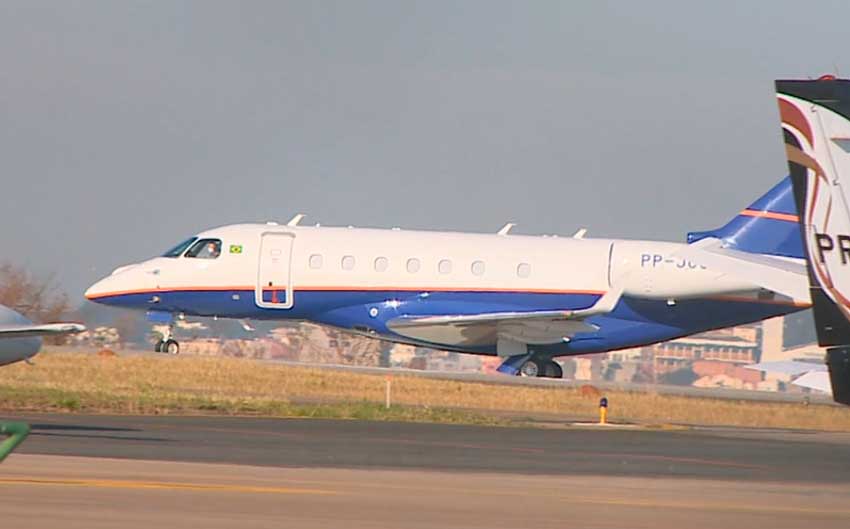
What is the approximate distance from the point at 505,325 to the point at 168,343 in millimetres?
8684

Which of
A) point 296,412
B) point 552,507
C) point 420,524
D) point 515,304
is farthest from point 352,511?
point 515,304

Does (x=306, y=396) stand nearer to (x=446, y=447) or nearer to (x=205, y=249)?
(x=205, y=249)

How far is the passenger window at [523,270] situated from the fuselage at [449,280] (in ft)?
0.08

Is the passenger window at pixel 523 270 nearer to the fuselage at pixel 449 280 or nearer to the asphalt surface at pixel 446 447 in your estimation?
the fuselage at pixel 449 280

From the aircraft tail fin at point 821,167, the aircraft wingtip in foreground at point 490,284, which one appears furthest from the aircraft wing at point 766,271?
the aircraft wingtip in foreground at point 490,284

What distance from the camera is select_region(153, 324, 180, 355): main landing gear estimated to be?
44469mm

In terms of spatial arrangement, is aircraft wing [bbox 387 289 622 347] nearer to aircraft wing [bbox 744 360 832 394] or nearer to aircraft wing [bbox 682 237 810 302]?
aircraft wing [bbox 744 360 832 394]

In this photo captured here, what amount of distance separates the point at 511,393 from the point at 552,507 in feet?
66.6

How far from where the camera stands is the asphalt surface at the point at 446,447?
67.1 feet

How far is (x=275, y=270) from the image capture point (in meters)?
41.7

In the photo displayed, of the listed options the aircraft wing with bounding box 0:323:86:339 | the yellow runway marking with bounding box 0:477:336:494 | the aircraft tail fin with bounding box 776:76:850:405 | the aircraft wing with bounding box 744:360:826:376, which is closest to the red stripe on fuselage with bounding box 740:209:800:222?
the aircraft wing with bounding box 0:323:86:339

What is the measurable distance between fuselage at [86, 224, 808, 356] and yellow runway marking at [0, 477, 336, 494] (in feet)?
80.6

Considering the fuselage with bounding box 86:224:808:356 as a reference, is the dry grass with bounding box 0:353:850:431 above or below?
below

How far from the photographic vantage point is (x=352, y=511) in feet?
50.5
